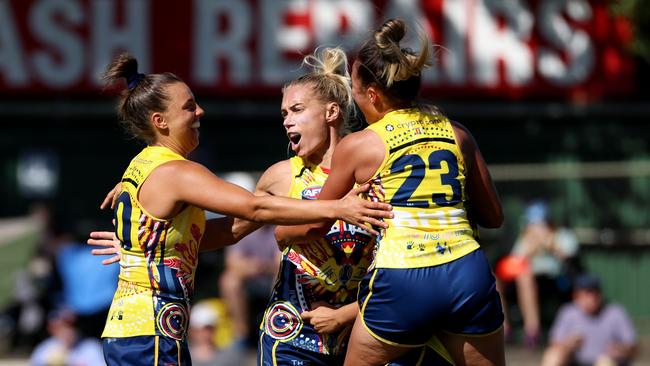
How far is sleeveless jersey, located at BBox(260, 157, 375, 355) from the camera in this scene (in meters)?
4.87

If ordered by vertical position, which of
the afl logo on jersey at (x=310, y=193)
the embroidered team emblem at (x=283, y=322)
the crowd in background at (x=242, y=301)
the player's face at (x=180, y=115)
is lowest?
the crowd in background at (x=242, y=301)

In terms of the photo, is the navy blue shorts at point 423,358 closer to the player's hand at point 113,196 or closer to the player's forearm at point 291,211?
the player's forearm at point 291,211

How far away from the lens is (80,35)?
14.7 metres

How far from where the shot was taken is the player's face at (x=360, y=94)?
4578 millimetres

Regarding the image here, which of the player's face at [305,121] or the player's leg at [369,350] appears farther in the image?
the player's face at [305,121]

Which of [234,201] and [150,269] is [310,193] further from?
[150,269]

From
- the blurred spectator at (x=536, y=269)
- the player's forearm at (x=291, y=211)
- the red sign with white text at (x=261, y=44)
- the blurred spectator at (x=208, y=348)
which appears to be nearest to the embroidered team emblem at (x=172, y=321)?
the player's forearm at (x=291, y=211)

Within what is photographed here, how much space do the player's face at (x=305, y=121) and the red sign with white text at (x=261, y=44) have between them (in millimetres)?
9596

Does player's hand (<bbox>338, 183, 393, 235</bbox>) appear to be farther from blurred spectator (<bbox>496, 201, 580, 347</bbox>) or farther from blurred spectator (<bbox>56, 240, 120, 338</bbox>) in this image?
blurred spectator (<bbox>496, 201, 580, 347</bbox>)

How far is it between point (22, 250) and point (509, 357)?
5.45 meters

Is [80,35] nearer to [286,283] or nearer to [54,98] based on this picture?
[54,98]

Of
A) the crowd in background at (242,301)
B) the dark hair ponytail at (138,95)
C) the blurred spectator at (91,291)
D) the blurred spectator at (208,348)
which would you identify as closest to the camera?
the dark hair ponytail at (138,95)

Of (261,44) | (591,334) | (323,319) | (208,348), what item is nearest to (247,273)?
(208,348)

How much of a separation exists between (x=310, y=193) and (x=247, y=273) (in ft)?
21.2
